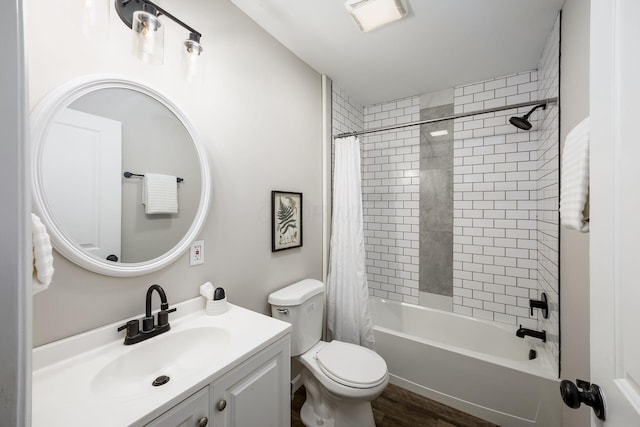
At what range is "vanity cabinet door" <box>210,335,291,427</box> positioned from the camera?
91 cm

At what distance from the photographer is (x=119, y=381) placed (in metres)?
0.95

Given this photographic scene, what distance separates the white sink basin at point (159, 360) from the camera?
0.91 m

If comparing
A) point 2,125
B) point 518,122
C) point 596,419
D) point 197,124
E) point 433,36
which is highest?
point 433,36

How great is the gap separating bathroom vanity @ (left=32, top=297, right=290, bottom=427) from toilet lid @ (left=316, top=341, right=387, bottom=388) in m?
0.37

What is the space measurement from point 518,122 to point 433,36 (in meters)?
0.90

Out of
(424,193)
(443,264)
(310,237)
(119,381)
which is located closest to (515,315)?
(443,264)

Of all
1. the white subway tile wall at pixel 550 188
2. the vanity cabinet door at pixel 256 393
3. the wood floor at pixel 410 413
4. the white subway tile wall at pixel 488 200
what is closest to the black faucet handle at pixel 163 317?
the vanity cabinet door at pixel 256 393

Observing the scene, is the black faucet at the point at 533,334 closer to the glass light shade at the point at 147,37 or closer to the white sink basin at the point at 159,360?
the white sink basin at the point at 159,360

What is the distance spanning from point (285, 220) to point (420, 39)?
1579mm

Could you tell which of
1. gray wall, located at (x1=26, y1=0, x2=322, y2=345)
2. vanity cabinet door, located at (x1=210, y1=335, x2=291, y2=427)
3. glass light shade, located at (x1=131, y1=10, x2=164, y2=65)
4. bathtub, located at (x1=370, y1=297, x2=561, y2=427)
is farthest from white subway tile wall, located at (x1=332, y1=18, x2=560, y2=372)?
vanity cabinet door, located at (x1=210, y1=335, x2=291, y2=427)

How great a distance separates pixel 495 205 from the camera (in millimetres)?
2289

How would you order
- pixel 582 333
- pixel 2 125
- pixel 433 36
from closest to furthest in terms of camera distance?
pixel 2 125
pixel 582 333
pixel 433 36

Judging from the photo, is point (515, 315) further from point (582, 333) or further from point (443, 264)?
point (582, 333)

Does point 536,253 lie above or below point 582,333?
above
